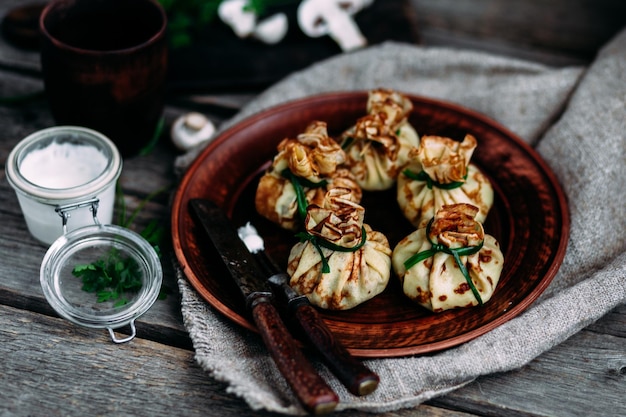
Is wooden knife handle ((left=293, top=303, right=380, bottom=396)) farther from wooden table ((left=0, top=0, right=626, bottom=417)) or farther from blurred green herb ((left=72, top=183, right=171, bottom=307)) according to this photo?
blurred green herb ((left=72, top=183, right=171, bottom=307))

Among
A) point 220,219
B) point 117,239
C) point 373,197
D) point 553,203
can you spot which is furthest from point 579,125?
point 117,239

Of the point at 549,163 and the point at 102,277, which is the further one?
the point at 549,163

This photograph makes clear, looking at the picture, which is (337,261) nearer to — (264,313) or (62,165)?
(264,313)

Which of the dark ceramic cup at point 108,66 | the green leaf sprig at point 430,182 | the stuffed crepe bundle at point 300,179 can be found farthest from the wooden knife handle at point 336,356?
the dark ceramic cup at point 108,66

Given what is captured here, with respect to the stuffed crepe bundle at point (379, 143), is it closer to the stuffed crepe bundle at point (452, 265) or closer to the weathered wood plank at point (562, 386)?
the stuffed crepe bundle at point (452, 265)


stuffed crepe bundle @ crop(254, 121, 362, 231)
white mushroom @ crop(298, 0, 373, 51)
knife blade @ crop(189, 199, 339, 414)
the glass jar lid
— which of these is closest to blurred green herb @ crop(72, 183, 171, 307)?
the glass jar lid

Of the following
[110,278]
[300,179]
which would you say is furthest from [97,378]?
[300,179]
